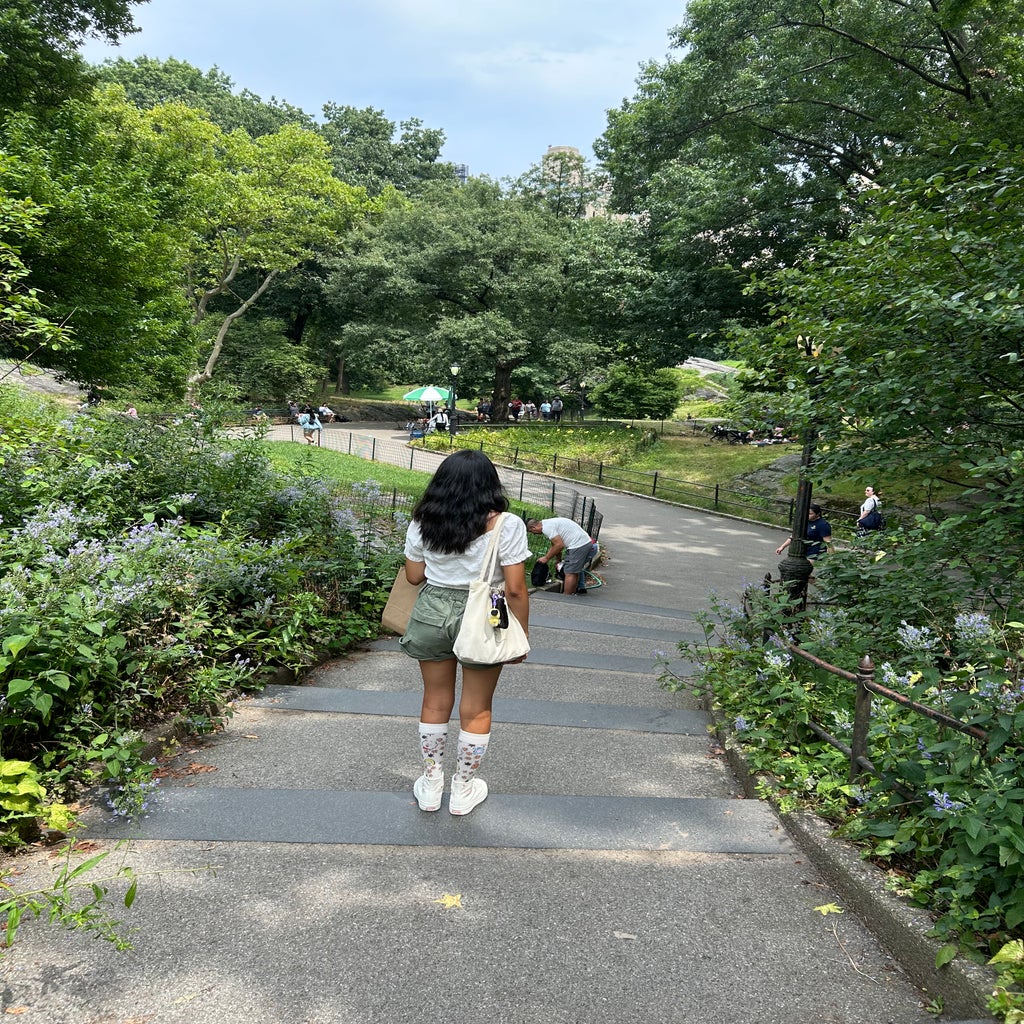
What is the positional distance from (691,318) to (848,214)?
531cm

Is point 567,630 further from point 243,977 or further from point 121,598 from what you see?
point 243,977

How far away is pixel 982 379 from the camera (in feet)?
15.0

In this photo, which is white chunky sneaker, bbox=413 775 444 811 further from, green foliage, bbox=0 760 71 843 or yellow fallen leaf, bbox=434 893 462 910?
green foliage, bbox=0 760 71 843

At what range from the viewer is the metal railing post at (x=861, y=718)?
3109 millimetres

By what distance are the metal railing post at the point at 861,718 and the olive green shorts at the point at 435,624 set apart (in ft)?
5.88

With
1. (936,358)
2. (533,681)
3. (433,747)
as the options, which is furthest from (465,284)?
(433,747)

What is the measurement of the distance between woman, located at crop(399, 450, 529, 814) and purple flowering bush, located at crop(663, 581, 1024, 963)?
1.51 metres

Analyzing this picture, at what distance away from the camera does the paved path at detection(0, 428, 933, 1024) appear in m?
2.11

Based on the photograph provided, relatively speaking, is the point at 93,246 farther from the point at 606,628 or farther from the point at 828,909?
the point at 828,909

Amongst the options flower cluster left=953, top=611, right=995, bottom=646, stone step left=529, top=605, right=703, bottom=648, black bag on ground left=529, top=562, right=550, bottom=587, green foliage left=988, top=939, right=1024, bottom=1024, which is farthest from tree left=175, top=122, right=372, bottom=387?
green foliage left=988, top=939, right=1024, bottom=1024

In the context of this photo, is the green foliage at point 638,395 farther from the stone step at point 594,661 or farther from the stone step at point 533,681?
the stone step at point 533,681

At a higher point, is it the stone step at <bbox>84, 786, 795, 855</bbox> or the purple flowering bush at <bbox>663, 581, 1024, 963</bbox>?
the purple flowering bush at <bbox>663, 581, 1024, 963</bbox>

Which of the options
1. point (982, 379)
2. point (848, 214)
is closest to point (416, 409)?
point (848, 214)

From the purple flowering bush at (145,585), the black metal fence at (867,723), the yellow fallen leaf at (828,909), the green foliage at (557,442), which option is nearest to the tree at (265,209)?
the green foliage at (557,442)
